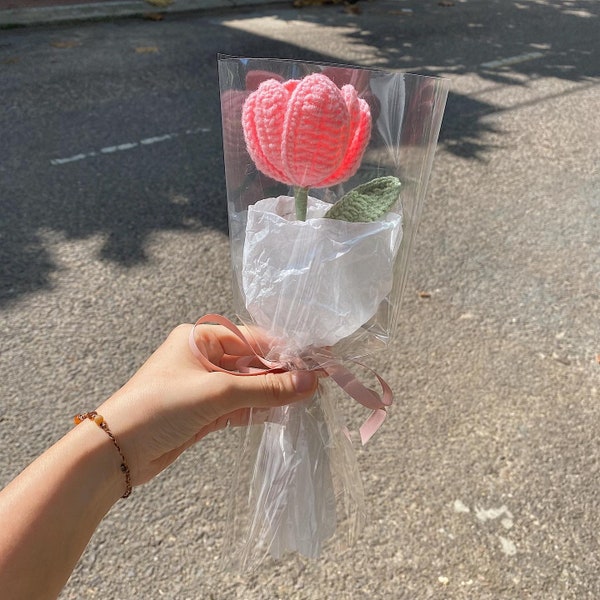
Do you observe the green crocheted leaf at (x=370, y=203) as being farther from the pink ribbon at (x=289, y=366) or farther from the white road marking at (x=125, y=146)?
the white road marking at (x=125, y=146)

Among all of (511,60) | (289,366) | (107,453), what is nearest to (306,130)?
(289,366)

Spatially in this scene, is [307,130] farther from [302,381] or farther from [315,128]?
[302,381]

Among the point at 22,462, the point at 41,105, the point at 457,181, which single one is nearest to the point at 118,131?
the point at 41,105

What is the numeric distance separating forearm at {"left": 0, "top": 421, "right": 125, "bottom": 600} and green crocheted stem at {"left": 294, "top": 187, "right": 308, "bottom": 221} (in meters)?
0.58

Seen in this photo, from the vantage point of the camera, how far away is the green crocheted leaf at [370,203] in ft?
4.08

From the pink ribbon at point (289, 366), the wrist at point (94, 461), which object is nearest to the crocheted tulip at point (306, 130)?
the pink ribbon at point (289, 366)

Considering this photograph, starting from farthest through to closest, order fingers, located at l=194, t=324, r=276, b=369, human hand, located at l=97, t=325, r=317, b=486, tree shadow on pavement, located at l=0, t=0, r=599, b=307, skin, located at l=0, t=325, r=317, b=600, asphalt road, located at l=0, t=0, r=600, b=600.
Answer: tree shadow on pavement, located at l=0, t=0, r=599, b=307 < asphalt road, located at l=0, t=0, r=600, b=600 < fingers, located at l=194, t=324, r=276, b=369 < human hand, located at l=97, t=325, r=317, b=486 < skin, located at l=0, t=325, r=317, b=600

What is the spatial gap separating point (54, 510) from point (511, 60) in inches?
281

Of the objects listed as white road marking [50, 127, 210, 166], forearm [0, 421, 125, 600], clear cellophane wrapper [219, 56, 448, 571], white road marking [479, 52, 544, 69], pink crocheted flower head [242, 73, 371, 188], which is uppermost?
pink crocheted flower head [242, 73, 371, 188]

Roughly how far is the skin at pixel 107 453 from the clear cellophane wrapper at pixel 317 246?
0.38 feet

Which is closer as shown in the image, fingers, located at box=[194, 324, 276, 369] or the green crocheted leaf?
the green crocheted leaf

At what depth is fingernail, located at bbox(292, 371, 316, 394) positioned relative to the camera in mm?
1408

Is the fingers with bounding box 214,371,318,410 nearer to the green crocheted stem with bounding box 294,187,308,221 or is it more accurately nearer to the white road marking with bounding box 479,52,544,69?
the green crocheted stem with bounding box 294,187,308,221

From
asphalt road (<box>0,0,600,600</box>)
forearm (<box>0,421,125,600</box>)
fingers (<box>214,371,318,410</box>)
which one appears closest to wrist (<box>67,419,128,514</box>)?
forearm (<box>0,421,125,600</box>)
